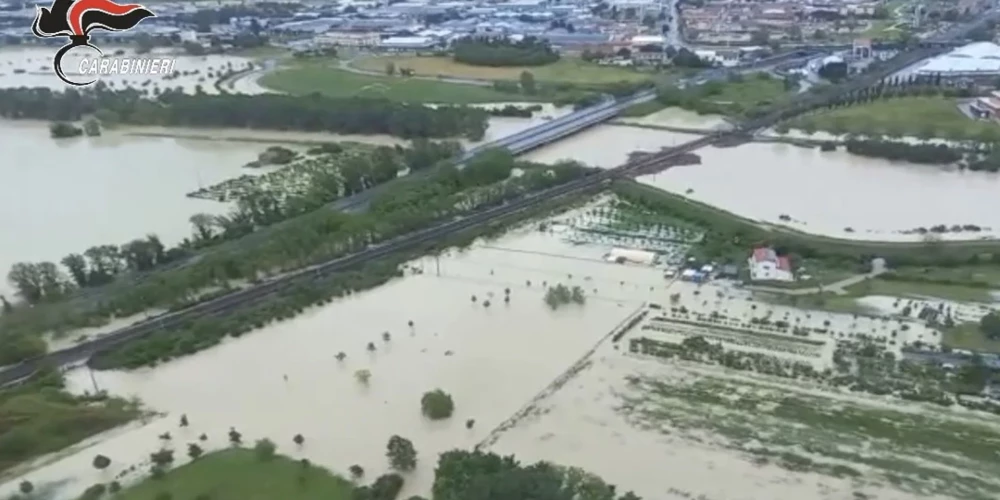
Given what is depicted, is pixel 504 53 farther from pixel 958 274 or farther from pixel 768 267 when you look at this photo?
pixel 958 274

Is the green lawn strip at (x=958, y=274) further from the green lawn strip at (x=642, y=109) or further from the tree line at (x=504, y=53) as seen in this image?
the tree line at (x=504, y=53)

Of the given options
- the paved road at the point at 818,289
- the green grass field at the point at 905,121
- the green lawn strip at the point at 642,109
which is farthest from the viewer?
the green lawn strip at the point at 642,109

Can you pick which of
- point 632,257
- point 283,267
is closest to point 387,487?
point 283,267

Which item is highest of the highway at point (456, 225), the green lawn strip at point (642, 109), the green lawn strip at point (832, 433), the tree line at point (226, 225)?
the tree line at point (226, 225)

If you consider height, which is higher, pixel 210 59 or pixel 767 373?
pixel 210 59

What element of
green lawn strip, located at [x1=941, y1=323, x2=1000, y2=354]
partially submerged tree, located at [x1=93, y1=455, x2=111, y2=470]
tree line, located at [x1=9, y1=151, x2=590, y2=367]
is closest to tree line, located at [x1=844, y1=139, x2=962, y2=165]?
tree line, located at [x1=9, y1=151, x2=590, y2=367]

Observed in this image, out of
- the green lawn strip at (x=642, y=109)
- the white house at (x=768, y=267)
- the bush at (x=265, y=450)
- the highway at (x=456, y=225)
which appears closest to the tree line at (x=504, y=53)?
the highway at (x=456, y=225)

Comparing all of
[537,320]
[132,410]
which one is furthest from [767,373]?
[132,410]

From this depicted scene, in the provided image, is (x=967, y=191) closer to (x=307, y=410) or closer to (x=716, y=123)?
(x=716, y=123)
